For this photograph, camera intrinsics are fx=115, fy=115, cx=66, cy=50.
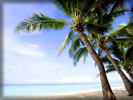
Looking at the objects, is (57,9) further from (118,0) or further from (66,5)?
(118,0)

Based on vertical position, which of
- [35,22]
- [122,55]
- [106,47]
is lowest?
[122,55]

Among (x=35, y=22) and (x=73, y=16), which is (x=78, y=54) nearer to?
(x=73, y=16)

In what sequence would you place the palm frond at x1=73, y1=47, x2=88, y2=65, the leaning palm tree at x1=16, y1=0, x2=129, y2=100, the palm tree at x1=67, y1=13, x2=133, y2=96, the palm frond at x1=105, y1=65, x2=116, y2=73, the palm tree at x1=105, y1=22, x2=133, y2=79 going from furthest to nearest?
the palm frond at x1=105, y1=65, x2=116, y2=73
the palm frond at x1=73, y1=47, x2=88, y2=65
the palm tree at x1=105, y1=22, x2=133, y2=79
the palm tree at x1=67, y1=13, x2=133, y2=96
the leaning palm tree at x1=16, y1=0, x2=129, y2=100

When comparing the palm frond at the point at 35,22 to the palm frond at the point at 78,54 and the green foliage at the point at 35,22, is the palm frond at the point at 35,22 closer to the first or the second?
the green foliage at the point at 35,22

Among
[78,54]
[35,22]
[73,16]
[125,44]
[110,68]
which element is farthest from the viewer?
[110,68]

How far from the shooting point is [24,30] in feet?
19.6

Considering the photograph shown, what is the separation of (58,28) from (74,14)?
3.95ft

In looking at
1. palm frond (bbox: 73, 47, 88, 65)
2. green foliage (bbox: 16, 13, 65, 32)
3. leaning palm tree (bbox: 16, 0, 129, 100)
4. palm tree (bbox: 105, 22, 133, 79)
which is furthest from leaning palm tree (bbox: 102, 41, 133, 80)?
green foliage (bbox: 16, 13, 65, 32)

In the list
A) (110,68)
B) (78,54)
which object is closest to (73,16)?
(78,54)

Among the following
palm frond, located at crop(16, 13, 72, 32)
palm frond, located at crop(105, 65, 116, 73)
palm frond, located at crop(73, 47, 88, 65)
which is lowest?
palm frond, located at crop(105, 65, 116, 73)

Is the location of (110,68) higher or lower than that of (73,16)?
lower

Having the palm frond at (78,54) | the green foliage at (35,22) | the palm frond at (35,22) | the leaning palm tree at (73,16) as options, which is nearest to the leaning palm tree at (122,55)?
the palm frond at (78,54)

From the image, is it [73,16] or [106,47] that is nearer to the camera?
[73,16]

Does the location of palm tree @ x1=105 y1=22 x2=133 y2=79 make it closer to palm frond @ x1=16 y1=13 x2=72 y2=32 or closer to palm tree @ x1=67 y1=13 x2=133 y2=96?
palm tree @ x1=67 y1=13 x2=133 y2=96
